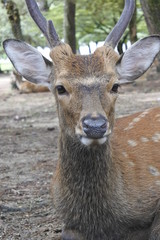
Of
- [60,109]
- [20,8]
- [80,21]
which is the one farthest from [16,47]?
[80,21]

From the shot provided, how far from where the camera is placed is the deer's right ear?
4.35 meters

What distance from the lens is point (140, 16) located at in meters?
34.2

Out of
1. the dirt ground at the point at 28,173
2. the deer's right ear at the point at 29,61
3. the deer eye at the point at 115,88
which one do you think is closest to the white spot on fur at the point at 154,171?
the deer eye at the point at 115,88

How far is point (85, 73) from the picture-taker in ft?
12.7

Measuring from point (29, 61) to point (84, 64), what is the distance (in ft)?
2.10

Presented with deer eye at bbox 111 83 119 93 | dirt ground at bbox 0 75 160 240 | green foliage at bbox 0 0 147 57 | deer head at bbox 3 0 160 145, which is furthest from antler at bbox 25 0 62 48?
green foliage at bbox 0 0 147 57

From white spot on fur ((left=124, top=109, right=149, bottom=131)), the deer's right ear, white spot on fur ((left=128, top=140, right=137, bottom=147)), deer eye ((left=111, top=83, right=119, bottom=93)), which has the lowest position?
white spot on fur ((left=128, top=140, right=137, bottom=147))

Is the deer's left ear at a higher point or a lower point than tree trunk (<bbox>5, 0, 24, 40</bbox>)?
higher

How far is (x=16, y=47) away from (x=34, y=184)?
6.95 ft

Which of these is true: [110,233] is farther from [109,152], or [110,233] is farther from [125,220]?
[109,152]

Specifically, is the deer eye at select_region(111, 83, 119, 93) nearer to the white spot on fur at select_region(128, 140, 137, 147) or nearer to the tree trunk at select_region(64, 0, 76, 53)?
the white spot on fur at select_region(128, 140, 137, 147)

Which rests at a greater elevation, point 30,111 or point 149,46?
point 149,46

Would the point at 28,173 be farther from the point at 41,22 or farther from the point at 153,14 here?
the point at 153,14

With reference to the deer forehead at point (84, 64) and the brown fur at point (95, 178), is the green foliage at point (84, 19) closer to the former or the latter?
the deer forehead at point (84, 64)
